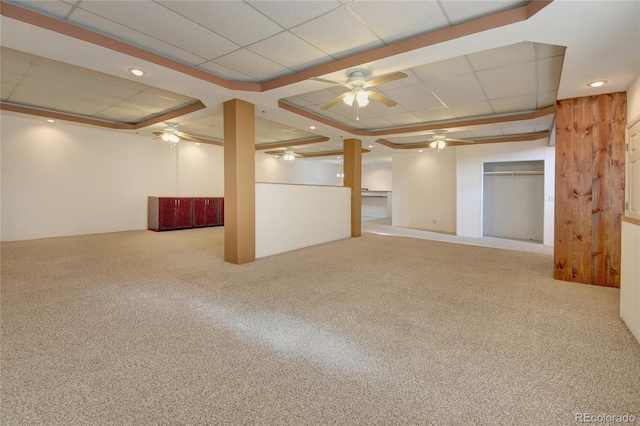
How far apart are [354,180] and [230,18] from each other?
5.35 meters

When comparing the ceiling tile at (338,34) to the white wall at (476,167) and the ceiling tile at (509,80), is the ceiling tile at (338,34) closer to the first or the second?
the ceiling tile at (509,80)

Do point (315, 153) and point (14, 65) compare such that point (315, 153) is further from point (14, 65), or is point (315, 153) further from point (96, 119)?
point (14, 65)

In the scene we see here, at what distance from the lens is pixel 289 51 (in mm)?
3441

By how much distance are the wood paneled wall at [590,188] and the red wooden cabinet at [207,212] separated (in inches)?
343

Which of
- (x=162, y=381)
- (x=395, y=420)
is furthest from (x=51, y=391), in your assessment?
(x=395, y=420)

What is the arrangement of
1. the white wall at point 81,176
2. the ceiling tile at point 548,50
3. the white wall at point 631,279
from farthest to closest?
the white wall at point 81,176 → the ceiling tile at point 548,50 → the white wall at point 631,279

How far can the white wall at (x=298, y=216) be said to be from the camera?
5.31 meters

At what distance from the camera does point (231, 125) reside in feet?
15.7

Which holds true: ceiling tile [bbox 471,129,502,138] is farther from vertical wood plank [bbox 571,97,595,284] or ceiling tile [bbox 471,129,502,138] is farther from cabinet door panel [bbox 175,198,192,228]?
cabinet door panel [bbox 175,198,192,228]

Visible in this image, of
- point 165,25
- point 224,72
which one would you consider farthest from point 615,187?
point 165,25

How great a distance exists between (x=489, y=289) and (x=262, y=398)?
3092mm

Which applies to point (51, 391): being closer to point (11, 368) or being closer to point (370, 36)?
point (11, 368)

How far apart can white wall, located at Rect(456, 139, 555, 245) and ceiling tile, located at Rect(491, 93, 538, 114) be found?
2.32 meters

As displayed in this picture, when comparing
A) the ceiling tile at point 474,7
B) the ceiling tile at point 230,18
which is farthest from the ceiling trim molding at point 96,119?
the ceiling tile at point 474,7
